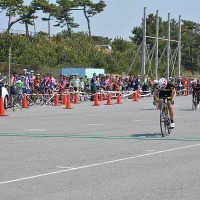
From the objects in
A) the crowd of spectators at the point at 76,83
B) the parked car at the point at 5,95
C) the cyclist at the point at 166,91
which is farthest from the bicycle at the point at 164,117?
the parked car at the point at 5,95

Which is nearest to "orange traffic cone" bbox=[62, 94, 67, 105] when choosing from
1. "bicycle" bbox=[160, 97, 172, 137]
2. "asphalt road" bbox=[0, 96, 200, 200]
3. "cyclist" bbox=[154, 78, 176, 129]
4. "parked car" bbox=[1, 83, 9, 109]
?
"parked car" bbox=[1, 83, 9, 109]

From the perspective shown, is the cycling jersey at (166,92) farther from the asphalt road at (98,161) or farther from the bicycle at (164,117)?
the asphalt road at (98,161)

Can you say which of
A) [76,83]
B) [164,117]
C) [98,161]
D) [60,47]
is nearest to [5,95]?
[76,83]

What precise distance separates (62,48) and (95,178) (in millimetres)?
64049

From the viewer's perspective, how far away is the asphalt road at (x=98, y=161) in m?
10.2

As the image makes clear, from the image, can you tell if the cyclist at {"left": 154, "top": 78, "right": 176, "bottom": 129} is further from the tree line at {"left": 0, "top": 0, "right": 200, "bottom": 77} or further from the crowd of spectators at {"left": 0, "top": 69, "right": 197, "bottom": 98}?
the tree line at {"left": 0, "top": 0, "right": 200, "bottom": 77}

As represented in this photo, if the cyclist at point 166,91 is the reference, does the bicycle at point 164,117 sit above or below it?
below

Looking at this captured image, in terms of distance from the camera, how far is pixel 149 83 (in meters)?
53.9

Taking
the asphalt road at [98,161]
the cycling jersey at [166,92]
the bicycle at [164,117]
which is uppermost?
the cycling jersey at [166,92]

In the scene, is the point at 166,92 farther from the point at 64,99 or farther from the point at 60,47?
the point at 60,47

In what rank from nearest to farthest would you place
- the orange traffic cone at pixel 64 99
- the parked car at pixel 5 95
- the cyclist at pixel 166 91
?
the cyclist at pixel 166 91, the parked car at pixel 5 95, the orange traffic cone at pixel 64 99

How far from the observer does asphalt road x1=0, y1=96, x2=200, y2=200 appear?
1018 cm

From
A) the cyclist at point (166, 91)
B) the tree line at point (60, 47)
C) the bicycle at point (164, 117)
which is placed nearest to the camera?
the bicycle at point (164, 117)

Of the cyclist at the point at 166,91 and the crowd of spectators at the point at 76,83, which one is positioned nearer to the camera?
the cyclist at the point at 166,91
